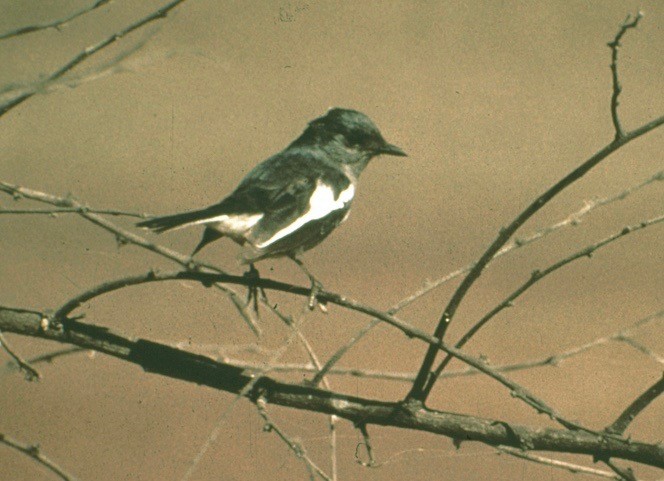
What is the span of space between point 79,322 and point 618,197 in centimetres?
101

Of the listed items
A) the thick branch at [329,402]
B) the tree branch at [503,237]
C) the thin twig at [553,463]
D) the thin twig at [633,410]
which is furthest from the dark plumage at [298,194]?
the thin twig at [633,410]

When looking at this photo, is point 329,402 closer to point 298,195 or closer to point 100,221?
point 100,221

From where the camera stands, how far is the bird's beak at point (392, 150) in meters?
3.23

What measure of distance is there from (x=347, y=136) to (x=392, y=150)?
7.0 inches

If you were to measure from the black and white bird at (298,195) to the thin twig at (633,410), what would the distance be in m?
0.88

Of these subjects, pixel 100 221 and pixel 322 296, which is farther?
pixel 322 296

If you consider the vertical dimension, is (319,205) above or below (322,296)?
above

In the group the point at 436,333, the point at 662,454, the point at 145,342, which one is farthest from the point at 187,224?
the point at 662,454

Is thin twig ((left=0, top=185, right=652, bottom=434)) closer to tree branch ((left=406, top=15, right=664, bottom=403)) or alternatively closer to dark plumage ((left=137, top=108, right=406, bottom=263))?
tree branch ((left=406, top=15, right=664, bottom=403))

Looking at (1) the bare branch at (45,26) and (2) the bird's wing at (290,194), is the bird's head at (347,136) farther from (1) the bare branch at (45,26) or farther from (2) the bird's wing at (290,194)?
(1) the bare branch at (45,26)

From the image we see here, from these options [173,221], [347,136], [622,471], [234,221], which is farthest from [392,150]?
[622,471]

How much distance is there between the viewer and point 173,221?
84.2 inches

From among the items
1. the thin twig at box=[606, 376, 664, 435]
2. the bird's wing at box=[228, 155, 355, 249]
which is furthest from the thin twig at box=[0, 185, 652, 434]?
the bird's wing at box=[228, 155, 355, 249]

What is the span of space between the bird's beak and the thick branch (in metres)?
1.67
